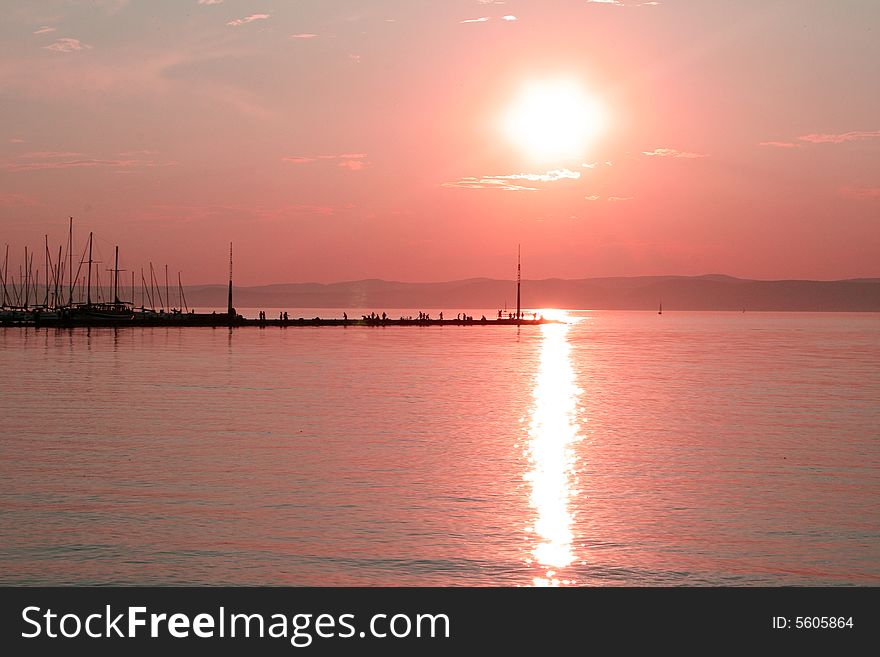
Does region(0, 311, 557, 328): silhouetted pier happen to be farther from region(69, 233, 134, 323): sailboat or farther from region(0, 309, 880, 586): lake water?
region(0, 309, 880, 586): lake water

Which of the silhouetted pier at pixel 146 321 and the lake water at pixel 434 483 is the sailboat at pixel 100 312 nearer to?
the silhouetted pier at pixel 146 321

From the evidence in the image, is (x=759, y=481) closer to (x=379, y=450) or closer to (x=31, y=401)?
(x=379, y=450)

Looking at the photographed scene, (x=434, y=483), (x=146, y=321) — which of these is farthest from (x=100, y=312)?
(x=434, y=483)

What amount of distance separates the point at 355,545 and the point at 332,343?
7973cm

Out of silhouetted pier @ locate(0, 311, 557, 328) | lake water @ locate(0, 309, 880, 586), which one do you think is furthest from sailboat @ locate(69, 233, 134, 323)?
lake water @ locate(0, 309, 880, 586)

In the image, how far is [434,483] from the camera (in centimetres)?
2223

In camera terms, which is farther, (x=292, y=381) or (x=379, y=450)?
(x=292, y=381)

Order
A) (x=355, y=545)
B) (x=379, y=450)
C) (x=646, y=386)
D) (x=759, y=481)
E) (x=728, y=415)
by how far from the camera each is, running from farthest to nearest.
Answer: (x=646, y=386) → (x=728, y=415) → (x=379, y=450) → (x=759, y=481) → (x=355, y=545)

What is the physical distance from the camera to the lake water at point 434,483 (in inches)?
605

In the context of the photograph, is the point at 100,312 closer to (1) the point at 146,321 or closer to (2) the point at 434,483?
(1) the point at 146,321

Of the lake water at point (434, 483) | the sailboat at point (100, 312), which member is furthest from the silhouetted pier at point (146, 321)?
the lake water at point (434, 483)

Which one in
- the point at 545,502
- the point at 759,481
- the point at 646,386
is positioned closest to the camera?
the point at 545,502

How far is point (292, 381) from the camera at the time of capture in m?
50.0
